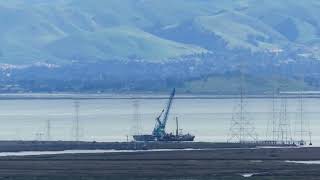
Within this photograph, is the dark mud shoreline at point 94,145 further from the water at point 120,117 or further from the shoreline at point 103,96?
the shoreline at point 103,96

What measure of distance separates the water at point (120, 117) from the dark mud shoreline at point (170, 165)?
39.9 ft

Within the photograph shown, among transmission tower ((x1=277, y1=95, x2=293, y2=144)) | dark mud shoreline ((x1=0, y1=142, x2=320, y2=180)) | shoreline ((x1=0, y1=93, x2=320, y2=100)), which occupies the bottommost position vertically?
dark mud shoreline ((x1=0, y1=142, x2=320, y2=180))

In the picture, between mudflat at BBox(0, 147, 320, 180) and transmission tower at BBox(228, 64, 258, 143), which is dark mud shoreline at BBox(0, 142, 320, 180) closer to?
mudflat at BBox(0, 147, 320, 180)

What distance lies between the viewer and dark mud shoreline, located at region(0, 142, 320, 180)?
211 feet

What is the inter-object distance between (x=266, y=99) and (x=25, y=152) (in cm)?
8568

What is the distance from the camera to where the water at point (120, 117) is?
10250cm

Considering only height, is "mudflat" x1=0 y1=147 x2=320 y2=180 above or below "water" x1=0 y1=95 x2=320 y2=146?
below

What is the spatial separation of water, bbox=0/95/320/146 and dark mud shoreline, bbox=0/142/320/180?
39.9 feet

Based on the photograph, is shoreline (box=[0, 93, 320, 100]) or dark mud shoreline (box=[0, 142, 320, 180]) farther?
shoreline (box=[0, 93, 320, 100])

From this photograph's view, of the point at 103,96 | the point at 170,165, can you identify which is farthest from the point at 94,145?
the point at 103,96

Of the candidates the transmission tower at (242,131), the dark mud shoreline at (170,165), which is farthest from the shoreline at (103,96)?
the dark mud shoreline at (170,165)

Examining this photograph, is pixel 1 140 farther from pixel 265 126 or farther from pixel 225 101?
pixel 225 101

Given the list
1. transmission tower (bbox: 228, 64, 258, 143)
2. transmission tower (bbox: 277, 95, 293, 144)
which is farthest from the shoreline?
transmission tower (bbox: 277, 95, 293, 144)

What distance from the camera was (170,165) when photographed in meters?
70.1
